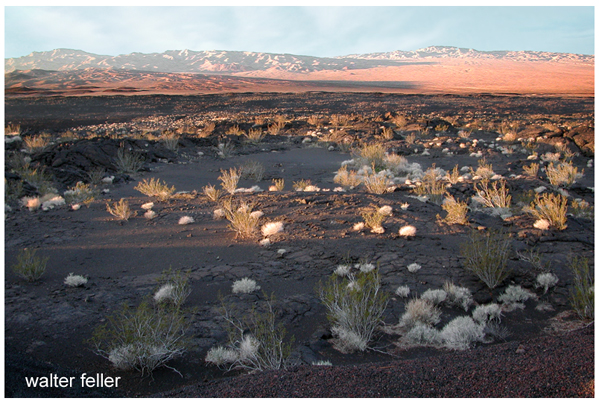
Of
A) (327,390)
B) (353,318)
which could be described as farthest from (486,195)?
(327,390)

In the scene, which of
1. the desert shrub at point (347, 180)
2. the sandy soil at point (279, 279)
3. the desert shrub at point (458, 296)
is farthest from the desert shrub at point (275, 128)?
the desert shrub at point (458, 296)

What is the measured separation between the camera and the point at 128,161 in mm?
13844

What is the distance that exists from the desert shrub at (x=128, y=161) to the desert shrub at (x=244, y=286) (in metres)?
10.2

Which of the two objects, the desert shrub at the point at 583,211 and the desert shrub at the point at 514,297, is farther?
the desert shrub at the point at 583,211

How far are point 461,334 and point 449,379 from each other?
1.51 m

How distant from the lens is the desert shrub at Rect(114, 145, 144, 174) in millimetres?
13484

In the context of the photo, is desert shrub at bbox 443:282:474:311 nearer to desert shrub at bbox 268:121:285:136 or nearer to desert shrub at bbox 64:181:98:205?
desert shrub at bbox 64:181:98:205

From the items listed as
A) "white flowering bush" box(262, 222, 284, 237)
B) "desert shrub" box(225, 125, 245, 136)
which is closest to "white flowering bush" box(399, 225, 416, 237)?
"white flowering bush" box(262, 222, 284, 237)

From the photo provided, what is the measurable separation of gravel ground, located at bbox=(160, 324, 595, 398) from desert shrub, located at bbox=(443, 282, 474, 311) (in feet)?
5.61

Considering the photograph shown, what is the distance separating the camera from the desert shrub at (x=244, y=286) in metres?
4.86

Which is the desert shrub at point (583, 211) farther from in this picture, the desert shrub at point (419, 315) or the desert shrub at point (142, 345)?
the desert shrub at point (142, 345)

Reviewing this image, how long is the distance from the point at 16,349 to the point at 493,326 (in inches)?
190

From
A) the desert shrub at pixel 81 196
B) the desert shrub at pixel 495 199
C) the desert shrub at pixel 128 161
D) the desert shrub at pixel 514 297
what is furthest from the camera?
the desert shrub at pixel 128 161

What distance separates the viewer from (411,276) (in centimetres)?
521
